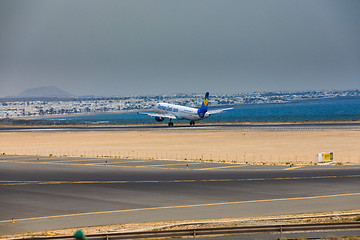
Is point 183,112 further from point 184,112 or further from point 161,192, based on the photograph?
point 161,192

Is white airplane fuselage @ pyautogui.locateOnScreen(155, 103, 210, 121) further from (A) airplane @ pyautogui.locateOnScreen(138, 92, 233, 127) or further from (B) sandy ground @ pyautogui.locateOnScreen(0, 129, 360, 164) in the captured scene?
(B) sandy ground @ pyautogui.locateOnScreen(0, 129, 360, 164)

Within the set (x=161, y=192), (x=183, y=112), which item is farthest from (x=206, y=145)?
(x=183, y=112)

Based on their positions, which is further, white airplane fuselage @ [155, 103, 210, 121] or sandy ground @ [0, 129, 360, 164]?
white airplane fuselage @ [155, 103, 210, 121]

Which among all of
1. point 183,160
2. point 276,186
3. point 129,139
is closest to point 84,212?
point 276,186

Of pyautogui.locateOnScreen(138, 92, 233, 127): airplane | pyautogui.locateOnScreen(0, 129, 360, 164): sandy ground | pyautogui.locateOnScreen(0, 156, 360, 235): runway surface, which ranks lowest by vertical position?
pyautogui.locateOnScreen(0, 156, 360, 235): runway surface

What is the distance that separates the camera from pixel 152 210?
39.5 m

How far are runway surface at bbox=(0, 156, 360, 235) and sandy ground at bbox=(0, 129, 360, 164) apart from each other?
13269 millimetres

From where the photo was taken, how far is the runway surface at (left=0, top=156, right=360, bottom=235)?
37.8 m

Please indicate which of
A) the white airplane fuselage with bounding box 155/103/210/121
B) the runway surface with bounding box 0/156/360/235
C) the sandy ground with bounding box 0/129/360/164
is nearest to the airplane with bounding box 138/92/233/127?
the white airplane fuselage with bounding box 155/103/210/121

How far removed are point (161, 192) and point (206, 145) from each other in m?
51.2

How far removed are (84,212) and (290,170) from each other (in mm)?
27638

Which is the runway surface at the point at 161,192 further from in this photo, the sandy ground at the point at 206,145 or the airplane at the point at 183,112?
the airplane at the point at 183,112

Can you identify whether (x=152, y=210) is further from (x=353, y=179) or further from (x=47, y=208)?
(x=353, y=179)

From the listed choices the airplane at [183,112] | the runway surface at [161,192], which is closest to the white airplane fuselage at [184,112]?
the airplane at [183,112]
